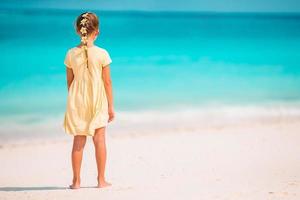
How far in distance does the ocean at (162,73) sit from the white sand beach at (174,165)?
1386 millimetres

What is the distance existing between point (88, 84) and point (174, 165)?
1.23 m

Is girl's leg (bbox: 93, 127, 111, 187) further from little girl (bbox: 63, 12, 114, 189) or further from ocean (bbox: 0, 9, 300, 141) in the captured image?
ocean (bbox: 0, 9, 300, 141)

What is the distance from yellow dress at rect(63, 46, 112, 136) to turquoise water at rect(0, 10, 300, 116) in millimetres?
3947

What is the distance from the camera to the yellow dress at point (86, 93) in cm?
375

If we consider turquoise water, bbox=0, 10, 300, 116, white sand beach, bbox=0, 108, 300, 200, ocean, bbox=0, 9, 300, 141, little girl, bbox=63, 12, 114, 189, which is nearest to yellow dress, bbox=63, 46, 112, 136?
little girl, bbox=63, 12, 114, 189

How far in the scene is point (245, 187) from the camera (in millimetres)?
3883

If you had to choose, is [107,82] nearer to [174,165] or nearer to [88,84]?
[88,84]

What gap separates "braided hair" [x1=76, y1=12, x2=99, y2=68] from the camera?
370 centimetres

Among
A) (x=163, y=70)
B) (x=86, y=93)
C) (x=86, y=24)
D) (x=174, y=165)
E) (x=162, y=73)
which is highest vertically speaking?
(x=163, y=70)

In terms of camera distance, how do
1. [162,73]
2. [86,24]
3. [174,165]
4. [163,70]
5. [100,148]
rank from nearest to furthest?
[86,24] < [100,148] < [174,165] < [162,73] < [163,70]

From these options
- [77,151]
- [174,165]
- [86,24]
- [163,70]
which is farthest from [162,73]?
[86,24]

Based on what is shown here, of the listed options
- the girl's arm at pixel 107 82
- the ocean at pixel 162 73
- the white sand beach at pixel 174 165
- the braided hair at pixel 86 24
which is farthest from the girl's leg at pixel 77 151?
the ocean at pixel 162 73

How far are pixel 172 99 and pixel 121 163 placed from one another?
387 cm

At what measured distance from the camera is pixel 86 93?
377 cm
